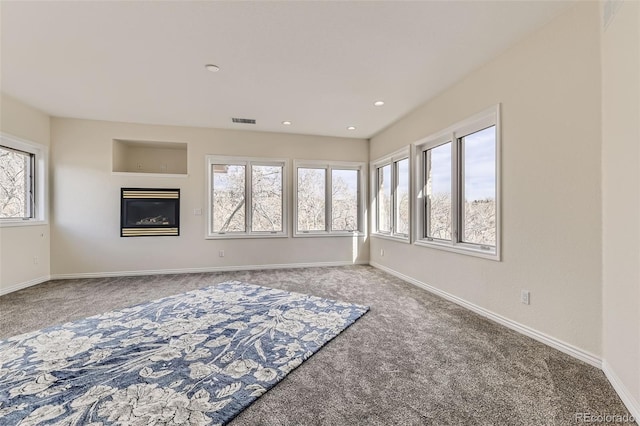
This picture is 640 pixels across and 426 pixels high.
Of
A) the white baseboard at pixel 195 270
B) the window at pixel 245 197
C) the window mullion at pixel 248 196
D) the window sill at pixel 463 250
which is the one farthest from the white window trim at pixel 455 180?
the window mullion at pixel 248 196

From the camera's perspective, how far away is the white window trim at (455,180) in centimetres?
285

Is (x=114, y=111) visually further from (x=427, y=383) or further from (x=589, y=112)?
(x=589, y=112)

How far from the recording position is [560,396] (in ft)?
5.55

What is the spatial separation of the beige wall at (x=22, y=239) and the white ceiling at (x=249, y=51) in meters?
0.28

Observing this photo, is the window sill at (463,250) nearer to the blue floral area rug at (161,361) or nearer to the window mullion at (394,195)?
the window mullion at (394,195)

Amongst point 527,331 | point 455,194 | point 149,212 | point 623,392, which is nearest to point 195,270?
point 149,212

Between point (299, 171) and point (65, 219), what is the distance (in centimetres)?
422

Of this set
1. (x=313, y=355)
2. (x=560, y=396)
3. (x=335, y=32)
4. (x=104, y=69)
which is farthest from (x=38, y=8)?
(x=560, y=396)

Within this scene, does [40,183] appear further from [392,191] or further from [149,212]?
[392,191]

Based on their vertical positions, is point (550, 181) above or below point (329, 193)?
below

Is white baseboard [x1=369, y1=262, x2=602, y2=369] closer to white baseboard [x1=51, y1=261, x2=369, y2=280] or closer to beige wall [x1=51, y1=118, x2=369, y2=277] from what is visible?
white baseboard [x1=51, y1=261, x2=369, y2=280]

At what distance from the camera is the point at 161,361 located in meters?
2.07

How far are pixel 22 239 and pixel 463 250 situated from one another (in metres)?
6.27

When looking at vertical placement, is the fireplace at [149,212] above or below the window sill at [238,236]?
above
